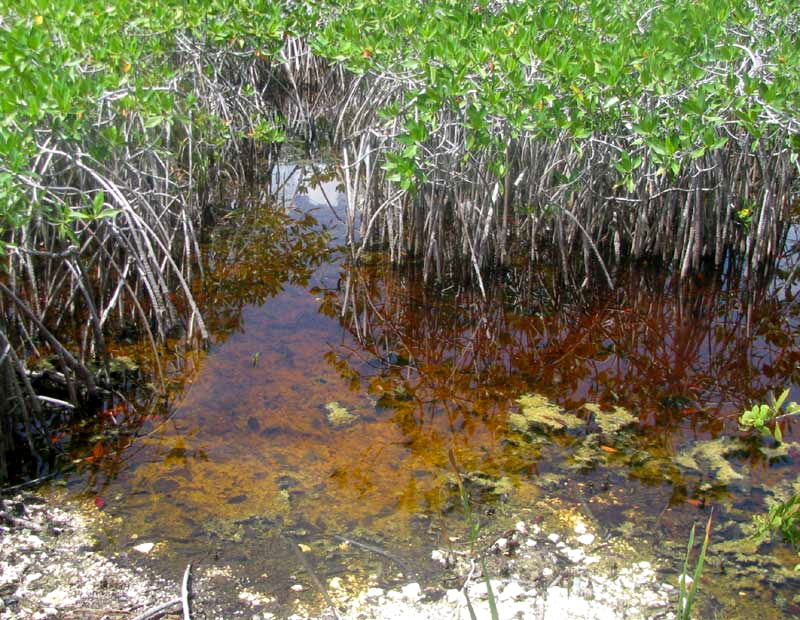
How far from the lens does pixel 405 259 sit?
5.29 m

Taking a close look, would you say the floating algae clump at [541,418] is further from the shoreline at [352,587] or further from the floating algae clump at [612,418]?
the shoreline at [352,587]

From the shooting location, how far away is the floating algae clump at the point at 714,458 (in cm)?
292

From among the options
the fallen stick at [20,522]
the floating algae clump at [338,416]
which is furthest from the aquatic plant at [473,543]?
the fallen stick at [20,522]

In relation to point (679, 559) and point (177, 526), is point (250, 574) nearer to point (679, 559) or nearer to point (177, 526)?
point (177, 526)

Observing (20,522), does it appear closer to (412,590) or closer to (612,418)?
(412,590)

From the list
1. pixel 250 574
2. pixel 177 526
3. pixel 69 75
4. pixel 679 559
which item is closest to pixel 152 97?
pixel 69 75

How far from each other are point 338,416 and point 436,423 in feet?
1.39

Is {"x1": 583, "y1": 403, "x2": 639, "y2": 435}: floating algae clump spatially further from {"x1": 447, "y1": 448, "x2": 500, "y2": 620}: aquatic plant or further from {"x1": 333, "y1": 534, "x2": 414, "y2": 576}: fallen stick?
{"x1": 333, "y1": 534, "x2": 414, "y2": 576}: fallen stick

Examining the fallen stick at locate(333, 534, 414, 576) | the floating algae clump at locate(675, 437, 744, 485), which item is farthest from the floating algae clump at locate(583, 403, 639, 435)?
the fallen stick at locate(333, 534, 414, 576)

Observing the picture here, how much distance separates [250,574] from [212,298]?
8.41 ft

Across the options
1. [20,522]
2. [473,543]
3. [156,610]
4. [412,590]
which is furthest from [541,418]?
[20,522]

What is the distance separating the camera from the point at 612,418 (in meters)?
3.38

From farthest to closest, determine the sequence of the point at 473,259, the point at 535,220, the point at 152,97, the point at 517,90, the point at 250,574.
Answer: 1. the point at 535,220
2. the point at 473,259
3. the point at 517,90
4. the point at 152,97
5. the point at 250,574

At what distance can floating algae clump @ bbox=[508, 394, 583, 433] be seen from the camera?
3.28 metres
